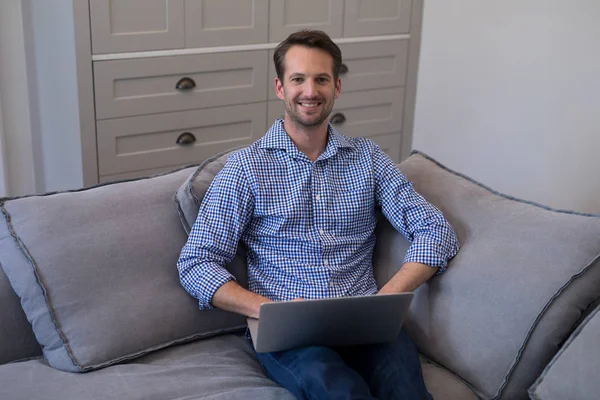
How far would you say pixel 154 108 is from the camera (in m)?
3.27

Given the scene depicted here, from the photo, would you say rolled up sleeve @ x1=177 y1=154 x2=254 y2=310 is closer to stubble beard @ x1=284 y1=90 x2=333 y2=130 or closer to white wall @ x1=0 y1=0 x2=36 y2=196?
stubble beard @ x1=284 y1=90 x2=333 y2=130

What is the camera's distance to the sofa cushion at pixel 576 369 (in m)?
1.69

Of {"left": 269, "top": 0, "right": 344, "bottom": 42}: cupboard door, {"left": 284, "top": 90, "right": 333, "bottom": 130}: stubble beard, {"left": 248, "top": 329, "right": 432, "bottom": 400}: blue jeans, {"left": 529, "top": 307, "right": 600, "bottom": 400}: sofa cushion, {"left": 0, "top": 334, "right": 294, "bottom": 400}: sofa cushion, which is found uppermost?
{"left": 269, "top": 0, "right": 344, "bottom": 42}: cupboard door

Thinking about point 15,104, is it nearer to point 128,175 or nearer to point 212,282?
point 128,175

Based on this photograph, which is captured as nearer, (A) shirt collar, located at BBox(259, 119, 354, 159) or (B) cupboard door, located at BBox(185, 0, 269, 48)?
(A) shirt collar, located at BBox(259, 119, 354, 159)

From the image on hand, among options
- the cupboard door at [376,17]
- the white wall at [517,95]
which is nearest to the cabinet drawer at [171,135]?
the cupboard door at [376,17]

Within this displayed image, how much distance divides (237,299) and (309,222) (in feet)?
0.95

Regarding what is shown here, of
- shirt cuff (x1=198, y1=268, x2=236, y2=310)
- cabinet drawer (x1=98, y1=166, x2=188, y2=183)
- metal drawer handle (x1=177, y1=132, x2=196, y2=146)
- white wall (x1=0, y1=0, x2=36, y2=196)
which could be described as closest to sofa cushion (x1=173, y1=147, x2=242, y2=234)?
shirt cuff (x1=198, y1=268, x2=236, y2=310)

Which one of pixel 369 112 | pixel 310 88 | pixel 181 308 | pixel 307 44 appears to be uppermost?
pixel 307 44

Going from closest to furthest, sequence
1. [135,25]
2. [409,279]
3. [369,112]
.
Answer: [409,279], [135,25], [369,112]

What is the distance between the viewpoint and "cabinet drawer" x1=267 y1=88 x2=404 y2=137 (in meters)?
3.77

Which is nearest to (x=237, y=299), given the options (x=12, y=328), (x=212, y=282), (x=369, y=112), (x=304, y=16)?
(x=212, y=282)

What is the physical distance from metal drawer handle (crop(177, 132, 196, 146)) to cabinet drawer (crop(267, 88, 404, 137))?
0.68 m

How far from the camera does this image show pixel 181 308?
1.99m
